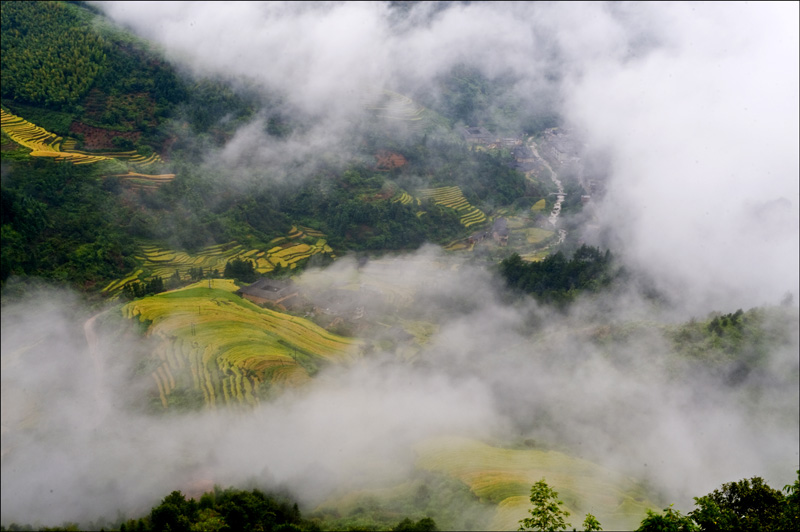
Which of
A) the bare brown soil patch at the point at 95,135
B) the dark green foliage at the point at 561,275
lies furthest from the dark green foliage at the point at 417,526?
the bare brown soil patch at the point at 95,135

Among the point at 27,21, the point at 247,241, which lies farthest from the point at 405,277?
the point at 27,21

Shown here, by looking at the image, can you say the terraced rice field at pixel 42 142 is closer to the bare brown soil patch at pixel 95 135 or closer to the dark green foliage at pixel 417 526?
the bare brown soil patch at pixel 95 135

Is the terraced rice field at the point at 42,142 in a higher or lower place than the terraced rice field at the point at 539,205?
lower

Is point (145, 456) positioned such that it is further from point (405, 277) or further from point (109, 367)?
point (405, 277)

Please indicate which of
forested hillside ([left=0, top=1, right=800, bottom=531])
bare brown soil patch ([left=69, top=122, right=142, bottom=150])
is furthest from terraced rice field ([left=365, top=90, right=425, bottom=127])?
bare brown soil patch ([left=69, top=122, right=142, bottom=150])

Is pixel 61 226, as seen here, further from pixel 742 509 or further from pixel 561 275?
pixel 742 509

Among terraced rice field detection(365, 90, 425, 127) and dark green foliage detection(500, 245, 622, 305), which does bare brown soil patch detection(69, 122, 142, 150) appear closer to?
terraced rice field detection(365, 90, 425, 127)
